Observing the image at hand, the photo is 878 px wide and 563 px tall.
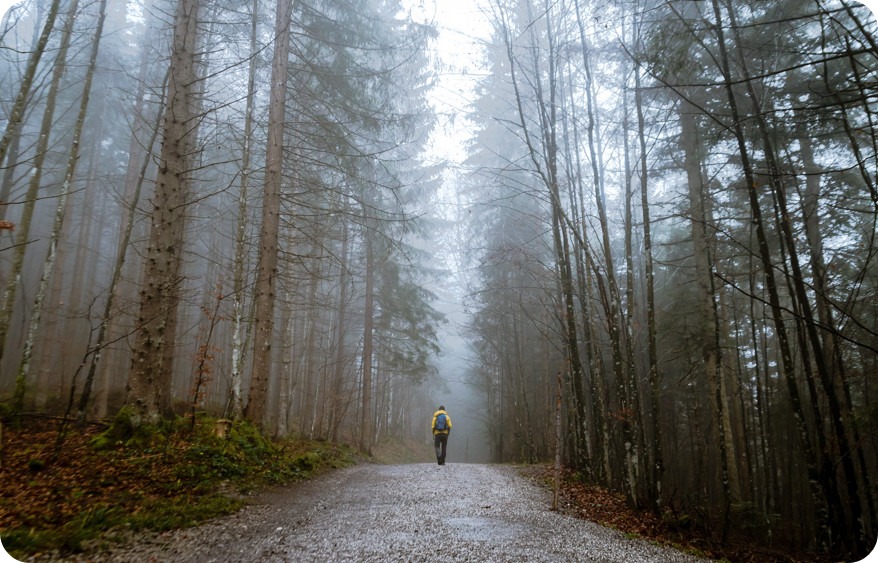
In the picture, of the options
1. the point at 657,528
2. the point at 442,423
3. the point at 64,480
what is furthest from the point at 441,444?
the point at 64,480

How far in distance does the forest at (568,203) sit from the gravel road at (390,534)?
69.2 inches

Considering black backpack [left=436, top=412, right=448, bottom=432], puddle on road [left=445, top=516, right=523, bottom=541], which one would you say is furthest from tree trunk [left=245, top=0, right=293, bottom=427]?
black backpack [left=436, top=412, right=448, bottom=432]

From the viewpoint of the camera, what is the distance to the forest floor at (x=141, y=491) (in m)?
3.67

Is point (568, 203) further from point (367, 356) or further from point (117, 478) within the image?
point (117, 478)

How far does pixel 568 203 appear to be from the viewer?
1153 centimetres

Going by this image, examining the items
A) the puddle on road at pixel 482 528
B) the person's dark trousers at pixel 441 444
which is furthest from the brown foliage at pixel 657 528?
the person's dark trousers at pixel 441 444

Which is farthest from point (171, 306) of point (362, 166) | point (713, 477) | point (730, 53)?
point (713, 477)

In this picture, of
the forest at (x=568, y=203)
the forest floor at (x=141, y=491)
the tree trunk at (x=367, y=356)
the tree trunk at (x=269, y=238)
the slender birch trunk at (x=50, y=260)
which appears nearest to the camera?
the forest floor at (x=141, y=491)

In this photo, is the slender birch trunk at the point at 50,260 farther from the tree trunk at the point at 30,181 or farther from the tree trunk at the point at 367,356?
the tree trunk at the point at 367,356

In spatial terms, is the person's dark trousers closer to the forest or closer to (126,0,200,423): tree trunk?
the forest

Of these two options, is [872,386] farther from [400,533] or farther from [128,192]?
[128,192]

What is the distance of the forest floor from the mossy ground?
0.01 m

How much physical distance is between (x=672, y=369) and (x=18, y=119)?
56.7 ft

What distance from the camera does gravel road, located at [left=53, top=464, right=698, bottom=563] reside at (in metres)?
3.69
